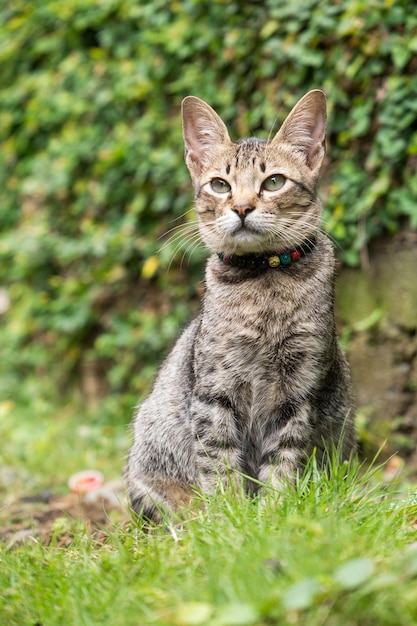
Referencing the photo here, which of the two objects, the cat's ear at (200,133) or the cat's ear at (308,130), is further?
the cat's ear at (200,133)

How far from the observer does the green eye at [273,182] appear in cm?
327

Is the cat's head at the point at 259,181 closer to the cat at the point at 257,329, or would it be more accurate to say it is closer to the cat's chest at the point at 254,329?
the cat at the point at 257,329

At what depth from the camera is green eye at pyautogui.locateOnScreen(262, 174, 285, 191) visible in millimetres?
3268

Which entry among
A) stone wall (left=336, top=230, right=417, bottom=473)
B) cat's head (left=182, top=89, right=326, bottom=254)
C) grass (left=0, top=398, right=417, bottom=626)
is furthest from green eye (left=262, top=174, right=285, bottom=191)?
stone wall (left=336, top=230, right=417, bottom=473)

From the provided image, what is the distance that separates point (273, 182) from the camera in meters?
3.28

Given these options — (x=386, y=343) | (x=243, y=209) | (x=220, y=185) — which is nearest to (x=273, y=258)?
(x=243, y=209)

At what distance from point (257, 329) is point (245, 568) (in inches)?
46.7

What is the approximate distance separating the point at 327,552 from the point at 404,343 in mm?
2645

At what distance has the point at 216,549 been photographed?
7.98 ft

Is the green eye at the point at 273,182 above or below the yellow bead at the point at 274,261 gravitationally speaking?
above

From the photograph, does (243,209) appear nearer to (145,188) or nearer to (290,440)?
(290,440)

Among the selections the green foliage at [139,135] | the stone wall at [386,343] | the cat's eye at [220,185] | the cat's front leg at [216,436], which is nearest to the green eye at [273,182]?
the cat's eye at [220,185]

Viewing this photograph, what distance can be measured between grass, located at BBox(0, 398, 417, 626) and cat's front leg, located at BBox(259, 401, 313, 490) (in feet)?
Result: 0.60

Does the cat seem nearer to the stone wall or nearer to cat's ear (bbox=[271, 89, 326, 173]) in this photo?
cat's ear (bbox=[271, 89, 326, 173])
